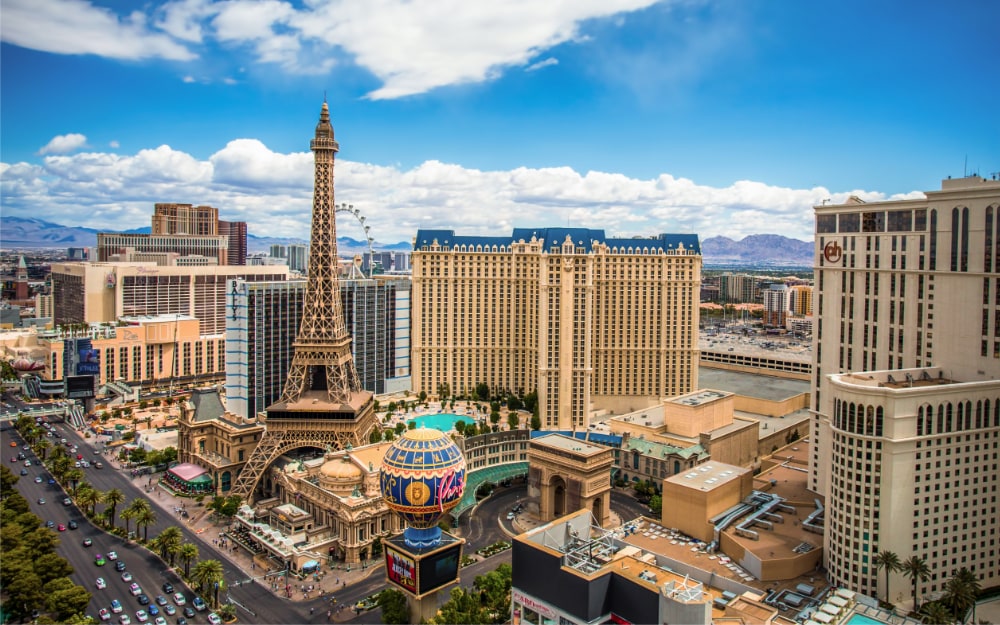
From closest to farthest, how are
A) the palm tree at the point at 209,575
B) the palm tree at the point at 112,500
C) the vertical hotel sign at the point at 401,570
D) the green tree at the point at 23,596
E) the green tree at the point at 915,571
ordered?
the green tree at the point at 915,571
the green tree at the point at 23,596
the vertical hotel sign at the point at 401,570
the palm tree at the point at 209,575
the palm tree at the point at 112,500

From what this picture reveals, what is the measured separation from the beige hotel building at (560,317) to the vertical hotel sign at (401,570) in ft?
159

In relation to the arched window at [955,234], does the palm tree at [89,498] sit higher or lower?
lower

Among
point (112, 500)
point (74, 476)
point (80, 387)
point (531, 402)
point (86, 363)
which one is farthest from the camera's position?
point (86, 363)

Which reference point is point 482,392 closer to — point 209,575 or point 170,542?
point 170,542

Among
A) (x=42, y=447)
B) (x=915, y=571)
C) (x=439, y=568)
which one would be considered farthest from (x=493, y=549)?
(x=42, y=447)

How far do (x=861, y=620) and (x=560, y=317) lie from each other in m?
64.5

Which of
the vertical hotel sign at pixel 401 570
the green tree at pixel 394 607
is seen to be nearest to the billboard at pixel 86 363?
the vertical hotel sign at pixel 401 570

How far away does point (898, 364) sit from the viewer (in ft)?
237

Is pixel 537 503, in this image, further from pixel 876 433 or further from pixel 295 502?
pixel 876 433

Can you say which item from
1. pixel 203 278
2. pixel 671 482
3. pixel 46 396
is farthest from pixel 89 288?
pixel 671 482

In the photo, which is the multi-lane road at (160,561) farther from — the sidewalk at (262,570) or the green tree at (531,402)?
the green tree at (531,402)

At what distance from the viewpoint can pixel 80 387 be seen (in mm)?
131125

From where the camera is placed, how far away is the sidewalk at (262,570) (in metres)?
70.0

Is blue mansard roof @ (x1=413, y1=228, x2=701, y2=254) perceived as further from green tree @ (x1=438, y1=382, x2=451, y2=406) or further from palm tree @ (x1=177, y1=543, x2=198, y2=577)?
palm tree @ (x1=177, y1=543, x2=198, y2=577)
